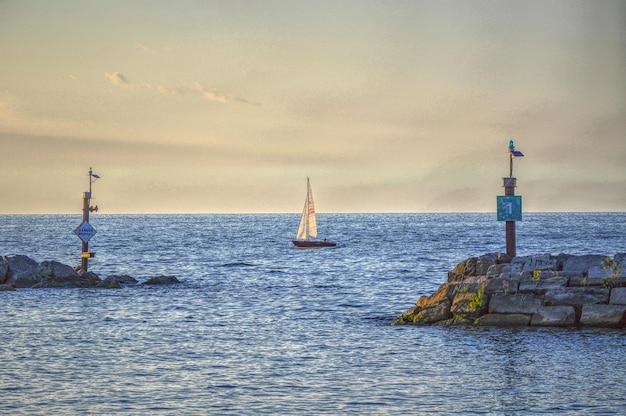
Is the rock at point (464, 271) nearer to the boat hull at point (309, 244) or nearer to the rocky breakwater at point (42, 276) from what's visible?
the rocky breakwater at point (42, 276)

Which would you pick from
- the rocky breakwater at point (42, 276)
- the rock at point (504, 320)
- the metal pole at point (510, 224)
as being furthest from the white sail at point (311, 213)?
the rock at point (504, 320)

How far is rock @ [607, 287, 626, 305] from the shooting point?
2709 centimetres

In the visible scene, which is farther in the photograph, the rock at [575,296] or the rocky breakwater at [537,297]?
the rock at [575,296]

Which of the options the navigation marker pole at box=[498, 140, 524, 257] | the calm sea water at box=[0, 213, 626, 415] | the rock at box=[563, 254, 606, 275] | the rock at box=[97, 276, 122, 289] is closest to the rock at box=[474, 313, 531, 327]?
the calm sea water at box=[0, 213, 626, 415]

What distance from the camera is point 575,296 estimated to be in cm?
2780

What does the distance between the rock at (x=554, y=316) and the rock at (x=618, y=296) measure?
4.29ft

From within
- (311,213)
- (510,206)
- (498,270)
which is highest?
(311,213)

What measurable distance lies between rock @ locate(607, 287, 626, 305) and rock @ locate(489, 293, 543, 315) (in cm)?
226

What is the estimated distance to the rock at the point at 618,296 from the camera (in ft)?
88.9

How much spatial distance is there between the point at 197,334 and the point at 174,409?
11.2 m

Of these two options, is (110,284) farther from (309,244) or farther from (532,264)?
(309,244)

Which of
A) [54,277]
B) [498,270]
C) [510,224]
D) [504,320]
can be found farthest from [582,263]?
[54,277]

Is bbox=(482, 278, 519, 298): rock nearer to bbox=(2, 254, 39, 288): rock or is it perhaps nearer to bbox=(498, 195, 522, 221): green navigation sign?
bbox=(498, 195, 522, 221): green navigation sign

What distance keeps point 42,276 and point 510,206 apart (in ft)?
84.0
